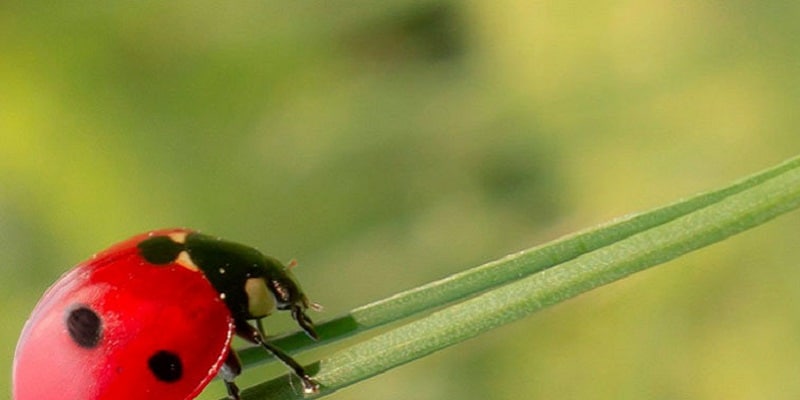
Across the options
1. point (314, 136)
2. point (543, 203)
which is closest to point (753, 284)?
point (543, 203)

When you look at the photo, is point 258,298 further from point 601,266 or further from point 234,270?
point 601,266

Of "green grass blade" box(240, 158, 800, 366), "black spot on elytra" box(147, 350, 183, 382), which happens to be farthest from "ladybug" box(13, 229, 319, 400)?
"green grass blade" box(240, 158, 800, 366)

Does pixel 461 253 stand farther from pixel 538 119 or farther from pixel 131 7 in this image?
pixel 131 7

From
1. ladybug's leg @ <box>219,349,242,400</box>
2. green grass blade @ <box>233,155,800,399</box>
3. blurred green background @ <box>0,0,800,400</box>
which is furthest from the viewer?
blurred green background @ <box>0,0,800,400</box>

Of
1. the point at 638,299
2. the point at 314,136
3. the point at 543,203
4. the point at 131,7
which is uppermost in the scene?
the point at 131,7

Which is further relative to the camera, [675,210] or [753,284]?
[753,284]

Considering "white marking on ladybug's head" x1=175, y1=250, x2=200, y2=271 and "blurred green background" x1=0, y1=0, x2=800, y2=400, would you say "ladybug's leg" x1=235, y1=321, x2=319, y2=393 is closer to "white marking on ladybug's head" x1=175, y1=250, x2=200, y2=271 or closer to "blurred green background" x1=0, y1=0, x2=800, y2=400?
"white marking on ladybug's head" x1=175, y1=250, x2=200, y2=271
